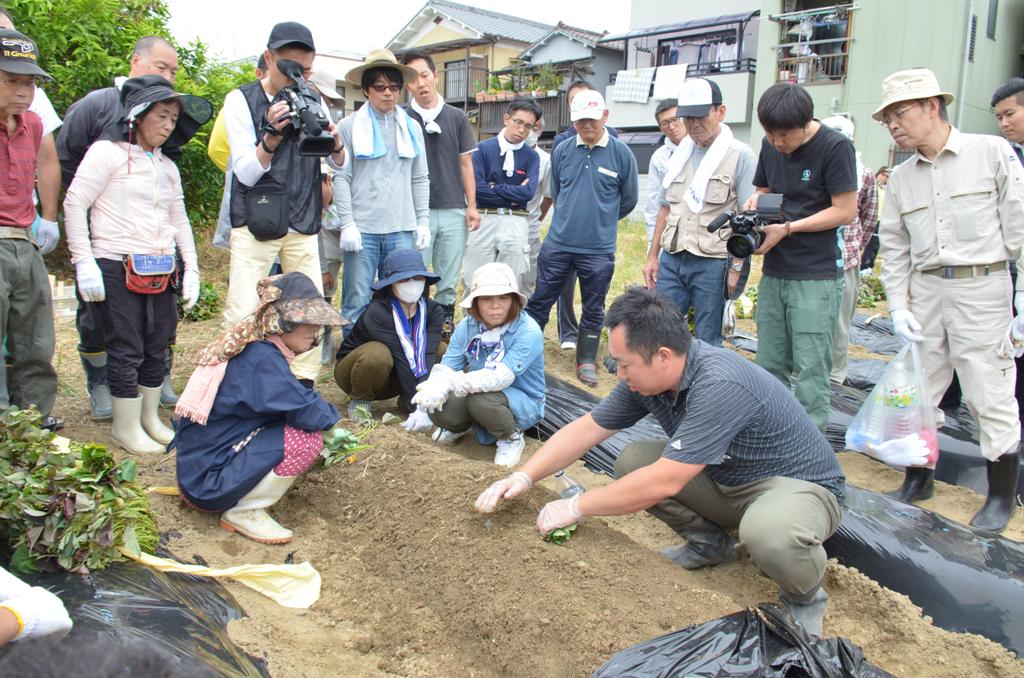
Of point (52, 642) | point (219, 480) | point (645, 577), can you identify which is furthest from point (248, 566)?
point (645, 577)

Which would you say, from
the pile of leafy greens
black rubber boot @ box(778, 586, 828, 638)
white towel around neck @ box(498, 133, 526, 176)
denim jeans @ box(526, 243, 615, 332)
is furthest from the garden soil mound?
white towel around neck @ box(498, 133, 526, 176)

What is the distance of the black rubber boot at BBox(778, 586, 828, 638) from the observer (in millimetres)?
2453

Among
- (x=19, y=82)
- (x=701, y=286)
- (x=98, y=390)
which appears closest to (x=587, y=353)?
(x=701, y=286)

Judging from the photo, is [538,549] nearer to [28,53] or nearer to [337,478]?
[337,478]

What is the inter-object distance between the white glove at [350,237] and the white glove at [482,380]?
110cm

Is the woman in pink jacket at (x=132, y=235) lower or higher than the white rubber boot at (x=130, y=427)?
higher

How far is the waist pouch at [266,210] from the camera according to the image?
377 cm

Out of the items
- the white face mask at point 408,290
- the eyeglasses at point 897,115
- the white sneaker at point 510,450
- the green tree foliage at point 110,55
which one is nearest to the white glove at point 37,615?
the white sneaker at point 510,450

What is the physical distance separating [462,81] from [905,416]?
22252 millimetres

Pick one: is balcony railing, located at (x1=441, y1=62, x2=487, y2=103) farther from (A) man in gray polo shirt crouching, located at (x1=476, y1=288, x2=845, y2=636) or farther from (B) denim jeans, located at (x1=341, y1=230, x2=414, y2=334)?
(A) man in gray polo shirt crouching, located at (x1=476, y1=288, x2=845, y2=636)

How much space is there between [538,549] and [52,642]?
144 cm

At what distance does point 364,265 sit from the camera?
14.6 ft

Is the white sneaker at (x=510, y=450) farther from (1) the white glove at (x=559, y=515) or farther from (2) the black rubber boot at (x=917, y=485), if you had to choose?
(2) the black rubber boot at (x=917, y=485)

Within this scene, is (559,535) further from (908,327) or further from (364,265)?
(364,265)
